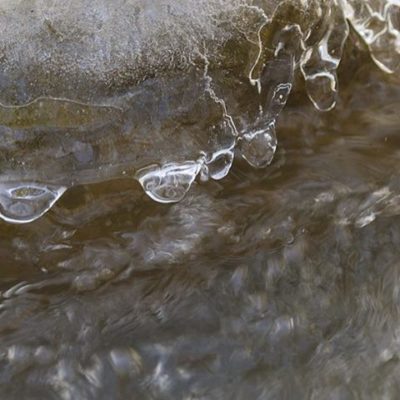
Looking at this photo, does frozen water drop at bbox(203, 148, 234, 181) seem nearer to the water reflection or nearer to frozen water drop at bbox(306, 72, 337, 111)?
the water reflection

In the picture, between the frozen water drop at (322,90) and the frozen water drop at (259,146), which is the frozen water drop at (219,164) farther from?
the frozen water drop at (322,90)

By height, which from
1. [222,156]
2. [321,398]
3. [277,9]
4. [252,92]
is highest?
[277,9]

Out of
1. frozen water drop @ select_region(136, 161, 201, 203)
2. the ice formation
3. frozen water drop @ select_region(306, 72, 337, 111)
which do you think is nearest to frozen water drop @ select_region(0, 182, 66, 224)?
the ice formation

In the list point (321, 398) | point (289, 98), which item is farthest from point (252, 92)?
point (321, 398)

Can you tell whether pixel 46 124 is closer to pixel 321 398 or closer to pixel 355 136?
pixel 355 136

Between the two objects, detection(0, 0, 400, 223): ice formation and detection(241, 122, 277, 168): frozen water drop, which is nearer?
detection(0, 0, 400, 223): ice formation

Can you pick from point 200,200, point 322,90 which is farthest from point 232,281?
point 322,90

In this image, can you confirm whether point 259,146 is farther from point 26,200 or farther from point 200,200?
point 26,200
